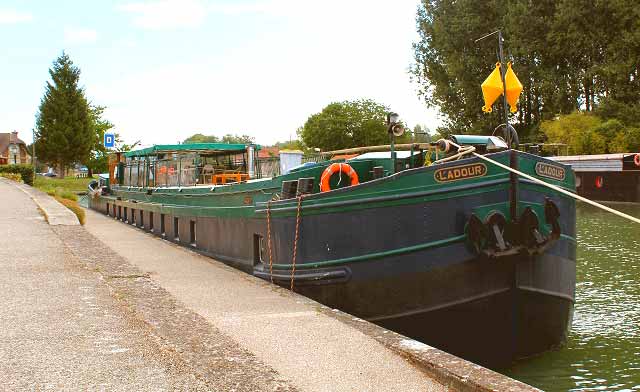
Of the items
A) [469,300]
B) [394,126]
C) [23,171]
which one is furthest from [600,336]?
[23,171]

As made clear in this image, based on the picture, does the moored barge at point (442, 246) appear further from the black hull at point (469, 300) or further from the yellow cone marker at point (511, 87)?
the yellow cone marker at point (511, 87)

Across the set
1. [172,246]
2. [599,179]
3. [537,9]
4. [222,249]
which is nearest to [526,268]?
[222,249]

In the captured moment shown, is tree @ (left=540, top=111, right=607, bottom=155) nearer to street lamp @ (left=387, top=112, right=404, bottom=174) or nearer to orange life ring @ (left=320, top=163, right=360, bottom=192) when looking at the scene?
orange life ring @ (left=320, top=163, right=360, bottom=192)

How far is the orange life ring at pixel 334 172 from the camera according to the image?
8555mm

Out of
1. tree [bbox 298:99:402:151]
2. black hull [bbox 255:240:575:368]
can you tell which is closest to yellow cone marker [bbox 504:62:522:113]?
black hull [bbox 255:240:575:368]

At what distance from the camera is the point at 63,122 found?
2494 inches

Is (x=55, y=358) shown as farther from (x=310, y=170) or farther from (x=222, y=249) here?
(x=222, y=249)

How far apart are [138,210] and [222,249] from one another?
9.96 metres

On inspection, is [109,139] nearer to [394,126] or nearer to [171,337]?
[394,126]

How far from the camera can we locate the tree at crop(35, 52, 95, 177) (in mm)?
63094

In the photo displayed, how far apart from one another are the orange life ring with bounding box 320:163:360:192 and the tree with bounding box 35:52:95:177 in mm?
59395

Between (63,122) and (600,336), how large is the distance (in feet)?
202

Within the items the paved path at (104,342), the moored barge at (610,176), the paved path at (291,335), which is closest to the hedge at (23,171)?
the moored barge at (610,176)

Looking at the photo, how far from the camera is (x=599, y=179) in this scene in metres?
35.5
